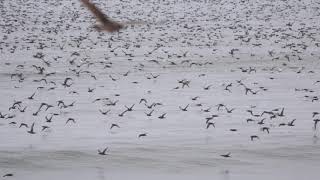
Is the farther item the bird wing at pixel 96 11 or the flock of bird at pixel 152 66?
the flock of bird at pixel 152 66

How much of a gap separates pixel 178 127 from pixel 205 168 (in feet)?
6.18

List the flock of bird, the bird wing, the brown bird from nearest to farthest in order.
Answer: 1. the bird wing
2. the brown bird
3. the flock of bird

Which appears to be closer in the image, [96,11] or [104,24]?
[96,11]

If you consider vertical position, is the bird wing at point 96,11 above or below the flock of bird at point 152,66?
below

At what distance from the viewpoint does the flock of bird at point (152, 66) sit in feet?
26.3

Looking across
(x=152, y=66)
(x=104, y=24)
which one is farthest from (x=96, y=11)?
(x=152, y=66)

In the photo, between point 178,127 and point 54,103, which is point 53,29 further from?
point 178,127

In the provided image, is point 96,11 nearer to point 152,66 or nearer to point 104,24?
point 104,24

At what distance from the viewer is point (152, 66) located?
43.4ft

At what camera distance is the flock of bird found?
8.02 metres

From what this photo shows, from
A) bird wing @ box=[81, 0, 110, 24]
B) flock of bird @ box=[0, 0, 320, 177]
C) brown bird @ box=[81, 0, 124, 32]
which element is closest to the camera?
bird wing @ box=[81, 0, 110, 24]

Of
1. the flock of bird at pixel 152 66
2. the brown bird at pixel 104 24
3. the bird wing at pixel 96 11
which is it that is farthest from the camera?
the flock of bird at pixel 152 66

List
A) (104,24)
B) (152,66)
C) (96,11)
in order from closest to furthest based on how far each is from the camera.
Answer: (96,11) < (104,24) < (152,66)

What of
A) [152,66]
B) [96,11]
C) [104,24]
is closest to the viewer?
[96,11]
